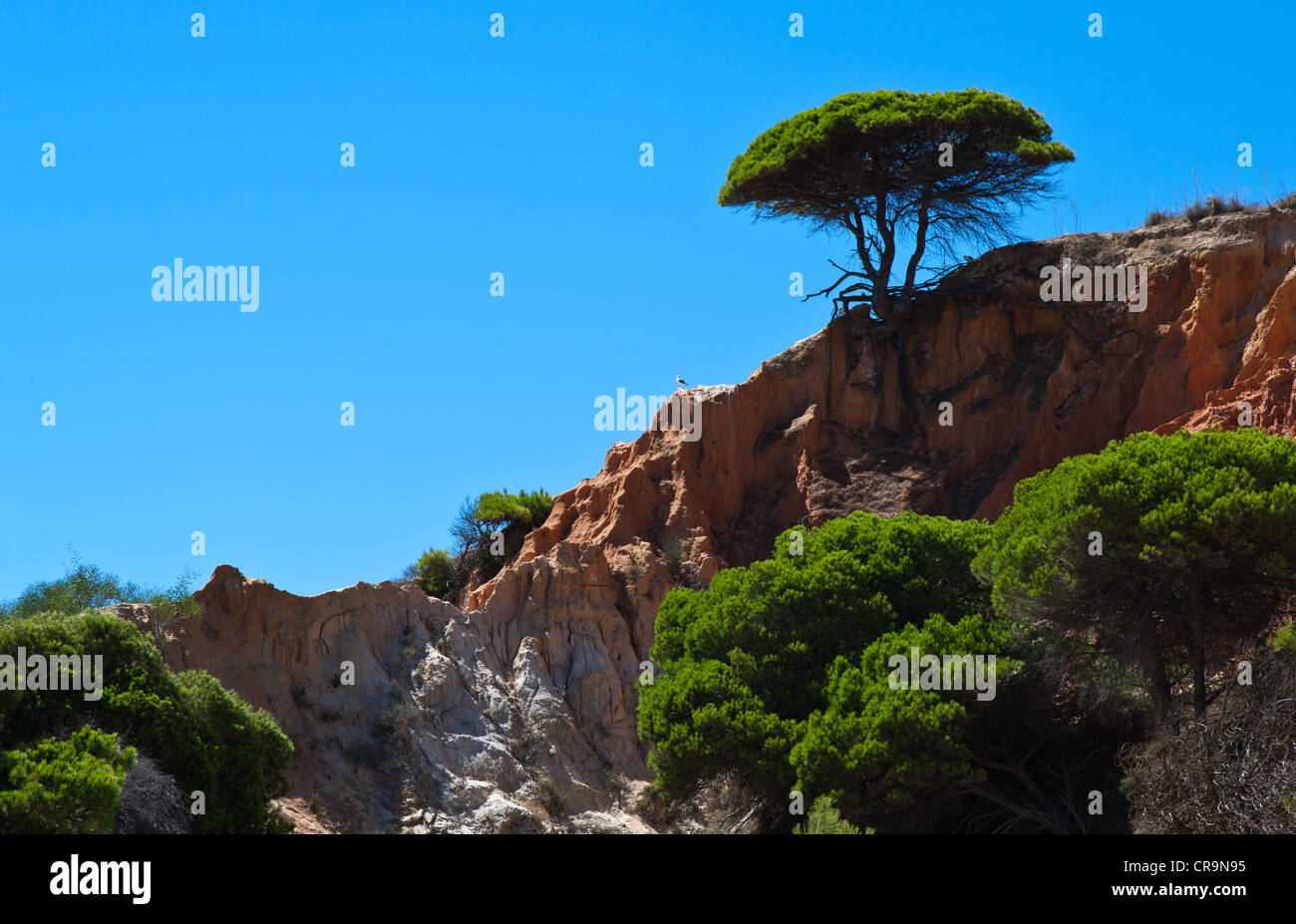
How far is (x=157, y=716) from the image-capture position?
20.1 meters

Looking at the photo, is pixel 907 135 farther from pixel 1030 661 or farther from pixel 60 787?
pixel 60 787

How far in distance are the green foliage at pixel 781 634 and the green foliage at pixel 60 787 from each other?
32.1ft

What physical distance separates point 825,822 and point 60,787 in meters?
10.9

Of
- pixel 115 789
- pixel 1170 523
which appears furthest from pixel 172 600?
pixel 1170 523

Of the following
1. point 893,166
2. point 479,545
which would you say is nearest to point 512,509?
point 479,545

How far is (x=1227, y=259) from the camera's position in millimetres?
32062

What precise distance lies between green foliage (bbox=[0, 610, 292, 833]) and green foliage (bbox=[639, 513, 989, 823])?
7034 millimetres

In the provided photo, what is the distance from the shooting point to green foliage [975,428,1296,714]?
67.5 ft

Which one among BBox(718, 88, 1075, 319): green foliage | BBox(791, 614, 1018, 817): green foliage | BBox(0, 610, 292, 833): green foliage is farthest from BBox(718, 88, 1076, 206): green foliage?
BBox(0, 610, 292, 833): green foliage

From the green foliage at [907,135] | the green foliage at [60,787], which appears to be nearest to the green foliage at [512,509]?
the green foliage at [907,135]

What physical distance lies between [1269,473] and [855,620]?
7.33 meters

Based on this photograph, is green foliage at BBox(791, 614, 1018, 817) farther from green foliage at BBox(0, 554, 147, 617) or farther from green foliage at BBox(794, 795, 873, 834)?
green foliage at BBox(0, 554, 147, 617)

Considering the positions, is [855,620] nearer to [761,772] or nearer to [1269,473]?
[761,772]
